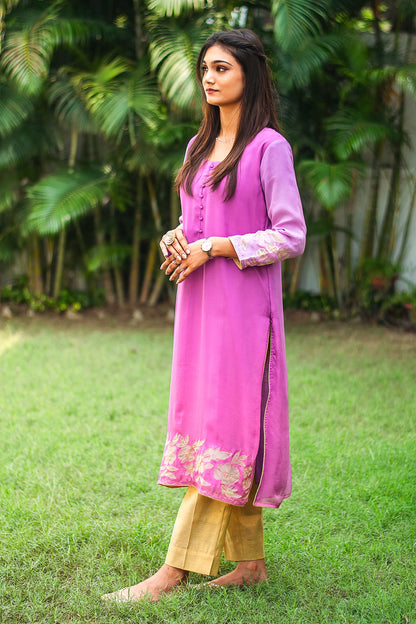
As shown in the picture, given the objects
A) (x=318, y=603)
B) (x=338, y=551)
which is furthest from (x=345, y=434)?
(x=318, y=603)

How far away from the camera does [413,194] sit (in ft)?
20.4

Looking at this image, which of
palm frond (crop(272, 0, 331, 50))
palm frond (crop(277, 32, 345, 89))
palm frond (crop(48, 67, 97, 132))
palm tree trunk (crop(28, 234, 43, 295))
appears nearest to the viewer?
palm frond (crop(272, 0, 331, 50))

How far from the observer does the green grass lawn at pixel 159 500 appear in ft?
6.57

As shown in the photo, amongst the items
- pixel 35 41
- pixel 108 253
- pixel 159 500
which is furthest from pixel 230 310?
pixel 35 41

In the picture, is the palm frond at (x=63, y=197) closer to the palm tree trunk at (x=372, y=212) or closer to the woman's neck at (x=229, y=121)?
the palm tree trunk at (x=372, y=212)

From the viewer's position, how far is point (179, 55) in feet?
17.8

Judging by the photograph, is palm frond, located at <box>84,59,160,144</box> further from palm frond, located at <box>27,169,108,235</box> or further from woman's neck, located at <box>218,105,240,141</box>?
woman's neck, located at <box>218,105,240,141</box>

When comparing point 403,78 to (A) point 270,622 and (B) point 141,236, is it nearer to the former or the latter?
(B) point 141,236

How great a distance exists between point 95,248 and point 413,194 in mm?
3163

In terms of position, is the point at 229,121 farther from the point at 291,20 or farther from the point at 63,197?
the point at 63,197

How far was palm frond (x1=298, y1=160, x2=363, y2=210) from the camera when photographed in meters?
5.34

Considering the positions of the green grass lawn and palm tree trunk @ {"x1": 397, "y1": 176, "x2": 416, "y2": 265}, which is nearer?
the green grass lawn

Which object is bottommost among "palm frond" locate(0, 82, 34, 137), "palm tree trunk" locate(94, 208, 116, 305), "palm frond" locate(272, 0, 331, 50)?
"palm tree trunk" locate(94, 208, 116, 305)

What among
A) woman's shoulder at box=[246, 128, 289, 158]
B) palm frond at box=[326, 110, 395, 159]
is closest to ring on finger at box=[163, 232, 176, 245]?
woman's shoulder at box=[246, 128, 289, 158]
